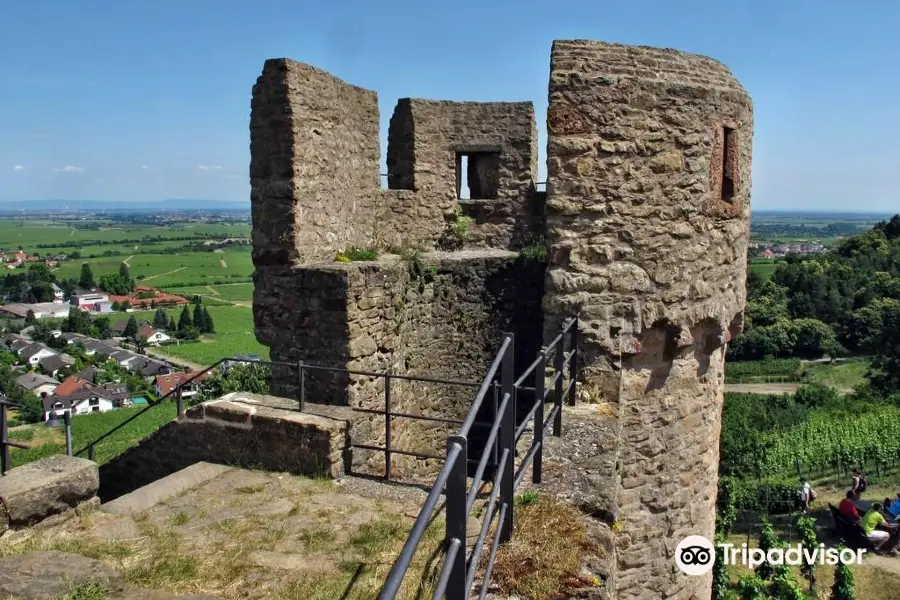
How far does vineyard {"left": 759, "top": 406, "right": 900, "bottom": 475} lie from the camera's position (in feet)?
93.6

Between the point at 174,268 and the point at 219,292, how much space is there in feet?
98.9

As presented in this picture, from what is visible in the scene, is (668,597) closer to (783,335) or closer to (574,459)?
(574,459)

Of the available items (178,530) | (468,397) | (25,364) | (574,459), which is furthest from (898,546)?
(25,364)

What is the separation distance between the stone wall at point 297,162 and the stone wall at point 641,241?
8.77ft

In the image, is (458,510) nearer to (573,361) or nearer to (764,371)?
(573,361)

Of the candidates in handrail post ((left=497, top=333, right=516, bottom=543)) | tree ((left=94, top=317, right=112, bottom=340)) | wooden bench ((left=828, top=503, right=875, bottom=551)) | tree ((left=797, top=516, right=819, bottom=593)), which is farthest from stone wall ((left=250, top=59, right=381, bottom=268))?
tree ((left=94, top=317, right=112, bottom=340))

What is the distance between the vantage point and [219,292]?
101 metres

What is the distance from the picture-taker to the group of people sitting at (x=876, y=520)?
1834cm

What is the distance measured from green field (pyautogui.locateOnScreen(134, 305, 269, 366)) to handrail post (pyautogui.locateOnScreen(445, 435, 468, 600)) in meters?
55.4

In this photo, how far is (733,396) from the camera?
41.9 meters

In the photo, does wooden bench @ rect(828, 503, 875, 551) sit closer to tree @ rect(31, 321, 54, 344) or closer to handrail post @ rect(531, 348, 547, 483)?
handrail post @ rect(531, 348, 547, 483)

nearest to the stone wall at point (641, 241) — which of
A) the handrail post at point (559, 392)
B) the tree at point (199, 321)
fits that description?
the handrail post at point (559, 392)

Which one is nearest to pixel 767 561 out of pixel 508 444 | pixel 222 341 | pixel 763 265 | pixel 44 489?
pixel 508 444

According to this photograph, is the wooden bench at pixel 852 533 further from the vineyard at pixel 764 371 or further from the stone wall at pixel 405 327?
the vineyard at pixel 764 371
